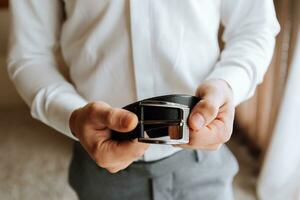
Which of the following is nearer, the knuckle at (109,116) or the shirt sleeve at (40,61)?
the knuckle at (109,116)

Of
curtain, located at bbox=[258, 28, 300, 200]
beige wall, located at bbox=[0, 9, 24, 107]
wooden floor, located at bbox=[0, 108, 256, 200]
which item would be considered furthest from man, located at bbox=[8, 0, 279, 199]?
beige wall, located at bbox=[0, 9, 24, 107]

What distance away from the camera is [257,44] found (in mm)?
596

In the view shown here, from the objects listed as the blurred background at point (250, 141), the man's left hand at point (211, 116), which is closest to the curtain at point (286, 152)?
the blurred background at point (250, 141)

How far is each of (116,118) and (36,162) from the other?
49.8 inches

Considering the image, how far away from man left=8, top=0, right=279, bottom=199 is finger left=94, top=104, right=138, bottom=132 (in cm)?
7

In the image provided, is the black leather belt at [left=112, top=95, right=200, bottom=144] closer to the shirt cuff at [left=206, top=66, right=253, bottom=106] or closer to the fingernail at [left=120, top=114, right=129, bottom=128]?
the fingernail at [left=120, top=114, right=129, bottom=128]

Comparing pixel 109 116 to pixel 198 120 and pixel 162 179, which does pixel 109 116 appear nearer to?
pixel 198 120

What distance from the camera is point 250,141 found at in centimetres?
159

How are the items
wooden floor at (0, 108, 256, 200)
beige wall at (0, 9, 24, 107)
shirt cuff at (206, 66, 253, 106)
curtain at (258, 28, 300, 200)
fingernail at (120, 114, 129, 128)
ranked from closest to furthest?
1. fingernail at (120, 114, 129, 128)
2. shirt cuff at (206, 66, 253, 106)
3. curtain at (258, 28, 300, 200)
4. wooden floor at (0, 108, 256, 200)
5. beige wall at (0, 9, 24, 107)

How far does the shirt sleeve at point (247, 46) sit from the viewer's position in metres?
0.58

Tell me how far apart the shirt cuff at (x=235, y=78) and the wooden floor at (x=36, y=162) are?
910 millimetres

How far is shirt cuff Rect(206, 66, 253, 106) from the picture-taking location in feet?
1.87

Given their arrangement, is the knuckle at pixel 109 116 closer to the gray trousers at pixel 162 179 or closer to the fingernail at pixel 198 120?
the fingernail at pixel 198 120

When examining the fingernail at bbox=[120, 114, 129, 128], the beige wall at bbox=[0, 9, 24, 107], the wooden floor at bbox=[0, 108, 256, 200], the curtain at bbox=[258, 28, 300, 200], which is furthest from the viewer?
the beige wall at bbox=[0, 9, 24, 107]
